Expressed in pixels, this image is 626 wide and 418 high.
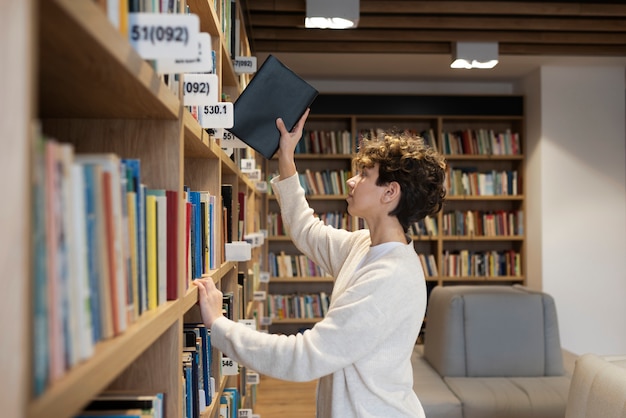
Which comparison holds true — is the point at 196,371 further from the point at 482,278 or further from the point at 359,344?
the point at 482,278

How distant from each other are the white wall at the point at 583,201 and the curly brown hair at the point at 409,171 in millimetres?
4188

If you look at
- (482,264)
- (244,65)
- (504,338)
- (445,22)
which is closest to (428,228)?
(482,264)

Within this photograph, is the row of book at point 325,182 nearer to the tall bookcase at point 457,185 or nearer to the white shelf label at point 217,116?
the tall bookcase at point 457,185

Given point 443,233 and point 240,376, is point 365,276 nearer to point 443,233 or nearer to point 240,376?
point 240,376

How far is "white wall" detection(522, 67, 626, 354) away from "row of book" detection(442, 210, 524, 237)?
1.05 ft

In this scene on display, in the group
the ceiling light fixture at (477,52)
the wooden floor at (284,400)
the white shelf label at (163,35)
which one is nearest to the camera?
the white shelf label at (163,35)

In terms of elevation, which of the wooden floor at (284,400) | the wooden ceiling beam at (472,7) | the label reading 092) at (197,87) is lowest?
the wooden floor at (284,400)

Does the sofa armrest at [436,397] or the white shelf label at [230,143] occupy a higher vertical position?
the white shelf label at [230,143]

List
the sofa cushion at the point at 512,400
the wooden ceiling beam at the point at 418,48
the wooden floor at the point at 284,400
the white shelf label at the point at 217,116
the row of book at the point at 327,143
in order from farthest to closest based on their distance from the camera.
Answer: the row of book at the point at 327,143 → the wooden ceiling beam at the point at 418,48 → the wooden floor at the point at 284,400 → the sofa cushion at the point at 512,400 → the white shelf label at the point at 217,116

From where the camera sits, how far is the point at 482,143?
5.95m

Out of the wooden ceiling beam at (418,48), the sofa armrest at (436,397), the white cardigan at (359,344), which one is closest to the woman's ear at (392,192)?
the white cardigan at (359,344)

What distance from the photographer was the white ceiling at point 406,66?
5.32 meters

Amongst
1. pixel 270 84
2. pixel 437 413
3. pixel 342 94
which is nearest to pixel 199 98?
pixel 270 84

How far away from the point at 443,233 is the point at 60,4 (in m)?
5.63
